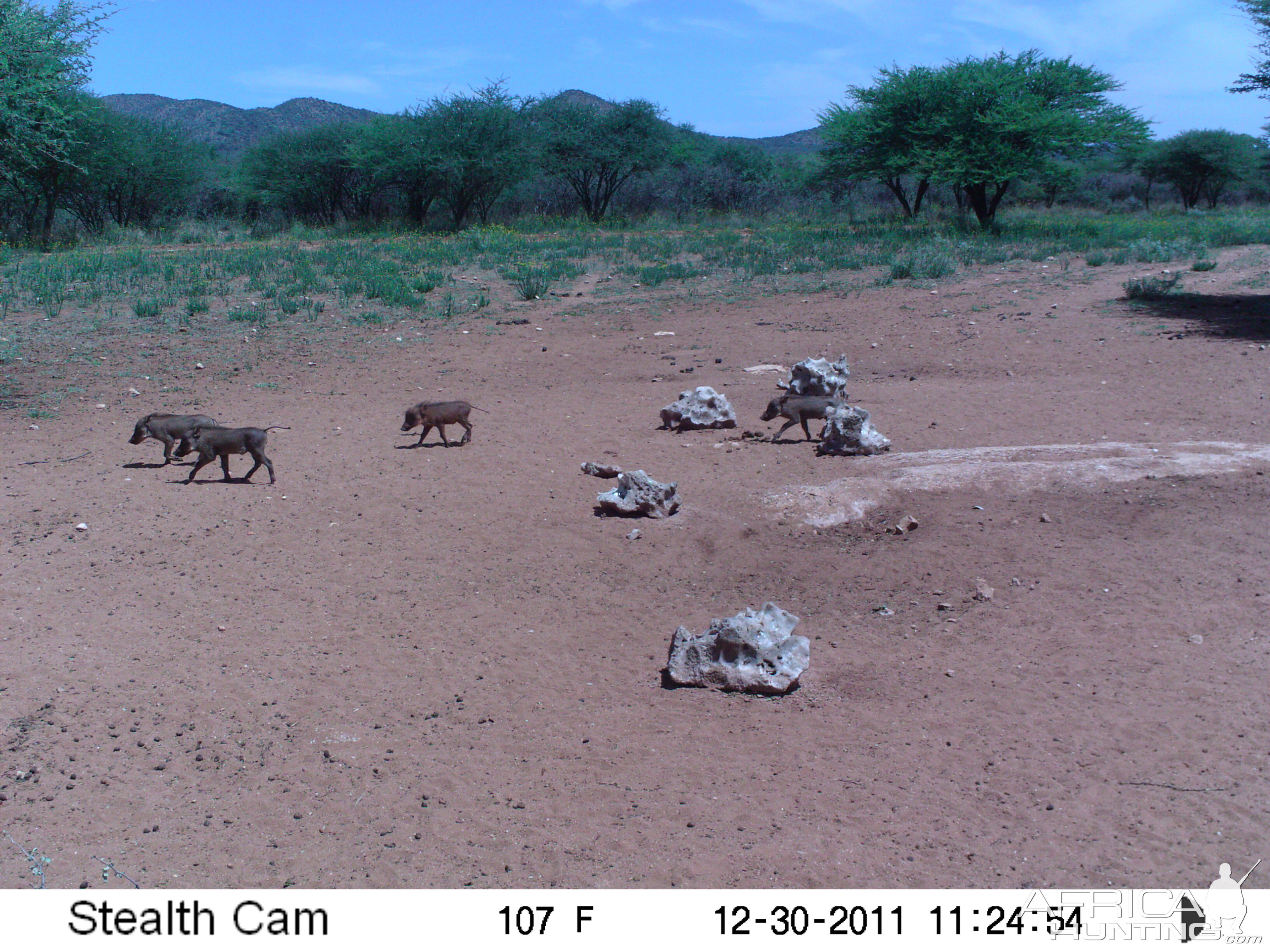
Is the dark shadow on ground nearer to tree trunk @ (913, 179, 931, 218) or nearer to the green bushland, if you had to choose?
the green bushland

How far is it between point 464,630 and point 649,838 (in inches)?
87.7

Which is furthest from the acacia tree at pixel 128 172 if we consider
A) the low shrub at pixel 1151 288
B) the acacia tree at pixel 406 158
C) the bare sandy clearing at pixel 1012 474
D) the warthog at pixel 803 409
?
the bare sandy clearing at pixel 1012 474

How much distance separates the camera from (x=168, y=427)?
8625 mm

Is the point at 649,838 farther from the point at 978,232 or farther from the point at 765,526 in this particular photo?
the point at 978,232

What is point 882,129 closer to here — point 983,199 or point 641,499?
point 983,199

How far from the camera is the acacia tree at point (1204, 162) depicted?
4278 cm

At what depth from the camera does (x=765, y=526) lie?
6.94m

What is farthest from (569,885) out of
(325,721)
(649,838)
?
(325,721)

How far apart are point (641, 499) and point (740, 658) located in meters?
2.31

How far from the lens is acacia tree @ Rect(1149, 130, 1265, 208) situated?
42781 mm

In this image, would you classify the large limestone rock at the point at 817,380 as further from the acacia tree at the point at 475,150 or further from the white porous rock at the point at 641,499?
the acacia tree at the point at 475,150

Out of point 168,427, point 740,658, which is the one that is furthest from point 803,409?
point 168,427

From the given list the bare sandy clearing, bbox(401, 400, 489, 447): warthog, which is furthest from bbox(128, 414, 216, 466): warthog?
the bare sandy clearing

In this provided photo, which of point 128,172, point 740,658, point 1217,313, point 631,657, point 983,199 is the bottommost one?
point 631,657
